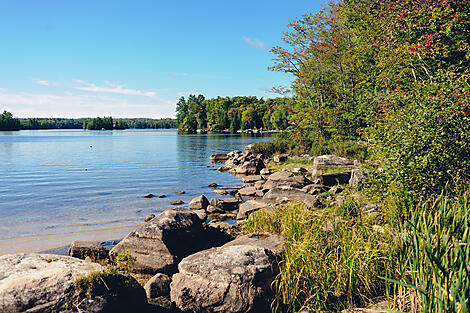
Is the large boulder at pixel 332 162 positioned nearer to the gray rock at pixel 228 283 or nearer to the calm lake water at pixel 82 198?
the calm lake water at pixel 82 198

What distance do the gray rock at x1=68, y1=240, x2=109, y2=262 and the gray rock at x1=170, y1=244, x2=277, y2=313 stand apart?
333cm

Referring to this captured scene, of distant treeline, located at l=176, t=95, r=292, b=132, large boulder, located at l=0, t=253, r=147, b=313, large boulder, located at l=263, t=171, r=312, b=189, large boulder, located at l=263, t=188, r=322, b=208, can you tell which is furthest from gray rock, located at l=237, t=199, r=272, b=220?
distant treeline, located at l=176, t=95, r=292, b=132

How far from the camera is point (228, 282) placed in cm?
507

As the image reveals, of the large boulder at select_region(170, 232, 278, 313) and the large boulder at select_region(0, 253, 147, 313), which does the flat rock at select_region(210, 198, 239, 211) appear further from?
the large boulder at select_region(0, 253, 147, 313)

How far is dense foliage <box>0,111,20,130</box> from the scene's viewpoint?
147 m

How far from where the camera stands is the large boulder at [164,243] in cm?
711

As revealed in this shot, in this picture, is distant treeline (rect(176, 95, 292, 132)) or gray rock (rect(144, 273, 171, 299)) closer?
gray rock (rect(144, 273, 171, 299))

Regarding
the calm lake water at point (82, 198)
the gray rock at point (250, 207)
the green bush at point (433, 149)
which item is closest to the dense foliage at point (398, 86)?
the green bush at point (433, 149)

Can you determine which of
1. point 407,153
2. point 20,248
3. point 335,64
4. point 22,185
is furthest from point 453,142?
point 22,185

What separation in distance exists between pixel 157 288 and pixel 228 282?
5.34 ft

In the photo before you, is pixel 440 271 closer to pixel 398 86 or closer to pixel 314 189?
pixel 314 189

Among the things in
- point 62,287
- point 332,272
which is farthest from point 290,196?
→ point 62,287

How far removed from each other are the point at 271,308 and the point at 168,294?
2044 millimetres

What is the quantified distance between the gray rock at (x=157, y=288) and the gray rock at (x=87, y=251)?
2.64 m
